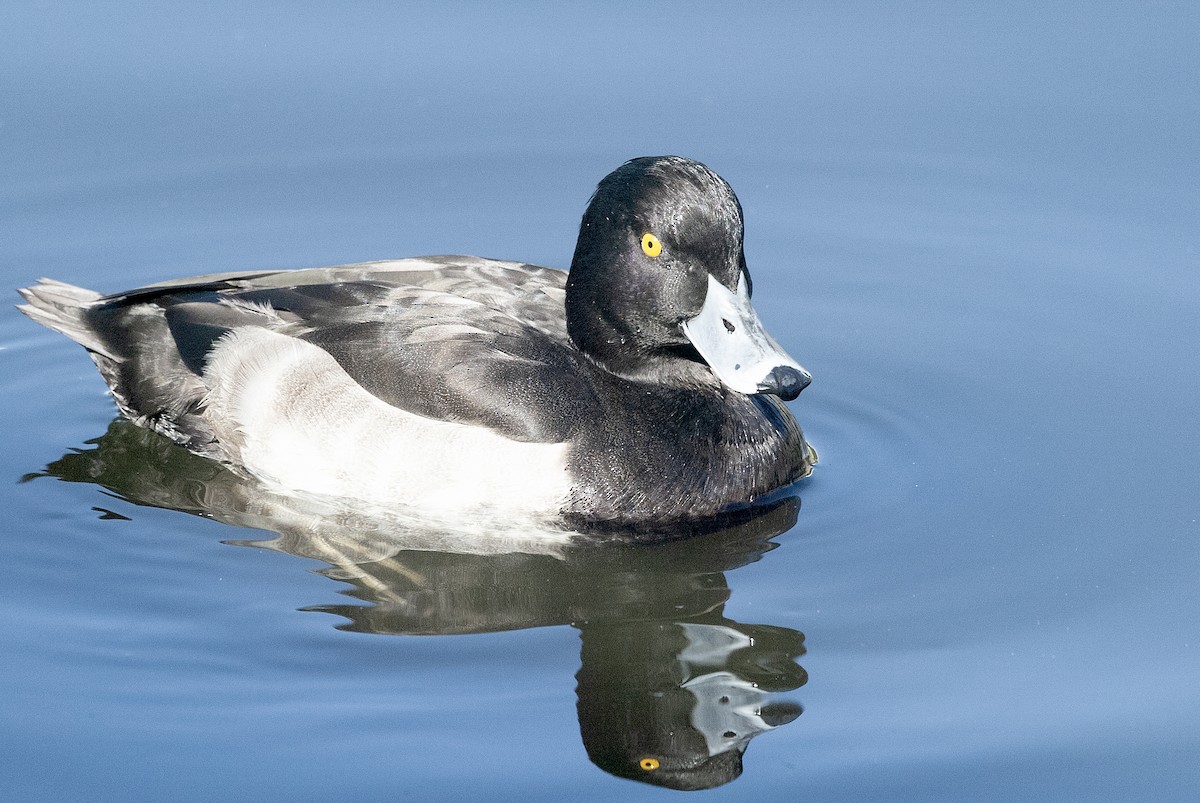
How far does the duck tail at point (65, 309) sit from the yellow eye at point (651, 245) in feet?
8.16

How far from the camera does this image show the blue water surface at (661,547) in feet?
18.0

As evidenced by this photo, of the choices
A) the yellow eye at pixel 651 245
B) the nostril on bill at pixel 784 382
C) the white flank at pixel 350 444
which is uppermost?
the yellow eye at pixel 651 245

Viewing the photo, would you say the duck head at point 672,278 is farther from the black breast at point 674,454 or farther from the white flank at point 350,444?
the white flank at point 350,444

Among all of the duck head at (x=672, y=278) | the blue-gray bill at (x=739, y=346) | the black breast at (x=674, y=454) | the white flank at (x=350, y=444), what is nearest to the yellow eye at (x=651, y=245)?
the duck head at (x=672, y=278)

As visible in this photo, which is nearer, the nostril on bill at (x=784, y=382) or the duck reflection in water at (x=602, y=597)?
the duck reflection in water at (x=602, y=597)

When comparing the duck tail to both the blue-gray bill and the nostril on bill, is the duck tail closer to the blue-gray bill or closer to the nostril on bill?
the blue-gray bill

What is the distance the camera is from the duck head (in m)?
6.68

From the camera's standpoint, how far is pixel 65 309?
25.2 feet

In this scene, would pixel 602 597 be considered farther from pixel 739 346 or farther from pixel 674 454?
pixel 739 346

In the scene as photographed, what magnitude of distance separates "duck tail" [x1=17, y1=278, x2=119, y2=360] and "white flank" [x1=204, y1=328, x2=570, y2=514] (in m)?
0.71

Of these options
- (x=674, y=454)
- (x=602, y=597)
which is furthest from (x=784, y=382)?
(x=602, y=597)

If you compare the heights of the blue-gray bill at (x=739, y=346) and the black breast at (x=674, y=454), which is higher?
the blue-gray bill at (x=739, y=346)

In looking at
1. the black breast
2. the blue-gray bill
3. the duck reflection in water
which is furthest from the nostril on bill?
the duck reflection in water

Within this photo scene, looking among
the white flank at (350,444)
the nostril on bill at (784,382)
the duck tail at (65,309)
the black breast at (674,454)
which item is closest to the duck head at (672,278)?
the nostril on bill at (784,382)
